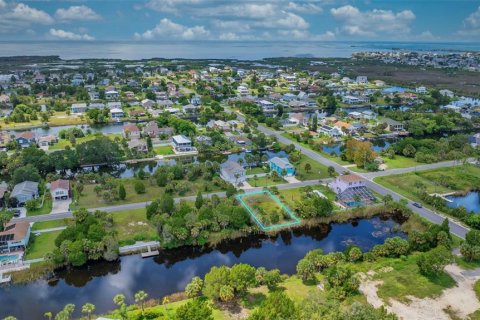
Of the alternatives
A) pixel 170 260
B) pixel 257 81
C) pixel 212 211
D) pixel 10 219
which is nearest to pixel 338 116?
pixel 257 81

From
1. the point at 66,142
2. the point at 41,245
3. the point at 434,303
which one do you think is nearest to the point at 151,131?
the point at 66,142

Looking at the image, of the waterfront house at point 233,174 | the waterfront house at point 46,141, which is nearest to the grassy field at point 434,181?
the waterfront house at point 233,174

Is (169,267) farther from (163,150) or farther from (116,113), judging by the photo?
(116,113)

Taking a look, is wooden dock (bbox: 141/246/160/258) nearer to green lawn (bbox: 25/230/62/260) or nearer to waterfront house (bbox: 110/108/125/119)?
green lawn (bbox: 25/230/62/260)

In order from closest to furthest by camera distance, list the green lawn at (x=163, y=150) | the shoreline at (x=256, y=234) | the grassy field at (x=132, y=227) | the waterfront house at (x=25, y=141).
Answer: the shoreline at (x=256, y=234), the grassy field at (x=132, y=227), the green lawn at (x=163, y=150), the waterfront house at (x=25, y=141)

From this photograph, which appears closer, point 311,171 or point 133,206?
point 133,206

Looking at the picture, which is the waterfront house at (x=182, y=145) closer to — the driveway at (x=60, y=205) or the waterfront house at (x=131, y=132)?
the waterfront house at (x=131, y=132)

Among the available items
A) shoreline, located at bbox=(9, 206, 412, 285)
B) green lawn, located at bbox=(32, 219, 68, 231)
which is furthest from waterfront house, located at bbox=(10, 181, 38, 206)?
shoreline, located at bbox=(9, 206, 412, 285)
